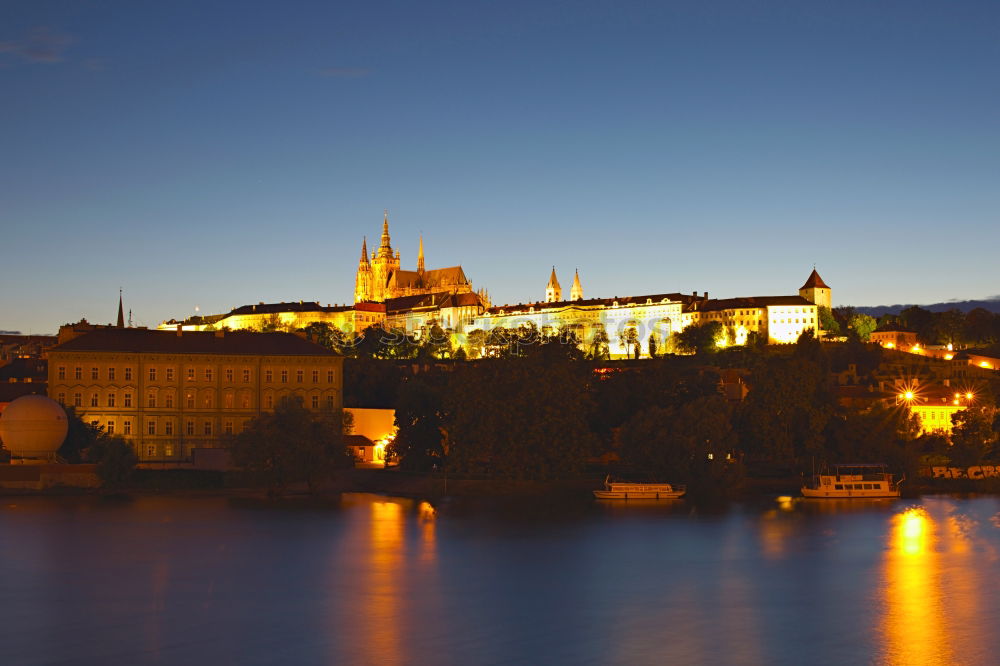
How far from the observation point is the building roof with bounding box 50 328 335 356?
6131cm

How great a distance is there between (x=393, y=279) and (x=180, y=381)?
126 meters

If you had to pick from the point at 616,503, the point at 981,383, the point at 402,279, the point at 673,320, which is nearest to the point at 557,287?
the point at 402,279

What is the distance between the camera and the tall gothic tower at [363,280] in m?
195

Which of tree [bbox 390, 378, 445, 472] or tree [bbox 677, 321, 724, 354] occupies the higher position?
tree [bbox 677, 321, 724, 354]

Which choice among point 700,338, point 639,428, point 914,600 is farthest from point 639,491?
point 700,338

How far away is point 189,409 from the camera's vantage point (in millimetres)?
62156

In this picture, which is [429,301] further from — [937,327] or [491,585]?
[491,585]

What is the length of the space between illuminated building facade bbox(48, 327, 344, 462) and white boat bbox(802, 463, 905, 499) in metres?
24.7

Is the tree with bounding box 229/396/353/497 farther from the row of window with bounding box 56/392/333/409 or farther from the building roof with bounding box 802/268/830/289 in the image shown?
the building roof with bounding box 802/268/830/289

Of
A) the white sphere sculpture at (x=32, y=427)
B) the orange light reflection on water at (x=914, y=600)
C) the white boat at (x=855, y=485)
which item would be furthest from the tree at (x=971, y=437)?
the white sphere sculpture at (x=32, y=427)

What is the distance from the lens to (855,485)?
2203 inches

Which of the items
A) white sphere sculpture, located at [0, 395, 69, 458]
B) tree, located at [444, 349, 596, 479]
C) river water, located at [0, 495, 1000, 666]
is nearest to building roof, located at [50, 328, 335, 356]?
white sphere sculpture, located at [0, 395, 69, 458]

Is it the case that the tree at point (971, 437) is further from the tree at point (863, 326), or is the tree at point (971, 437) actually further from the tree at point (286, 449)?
the tree at point (863, 326)

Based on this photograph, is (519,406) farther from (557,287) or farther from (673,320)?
(557,287)
